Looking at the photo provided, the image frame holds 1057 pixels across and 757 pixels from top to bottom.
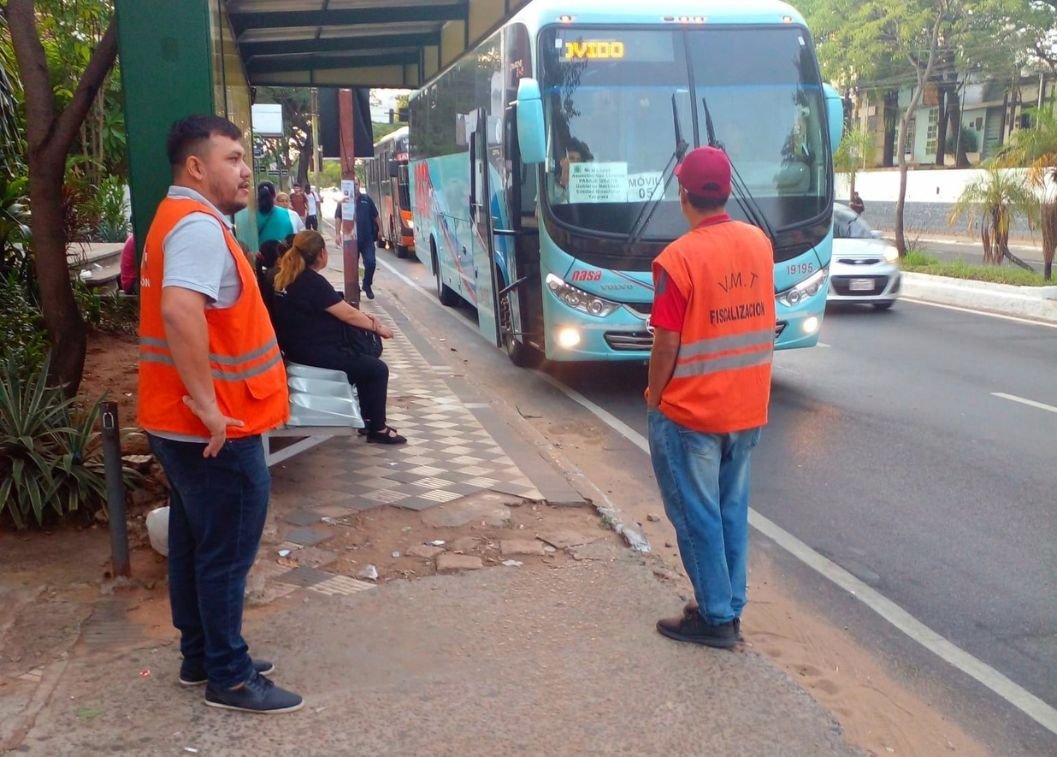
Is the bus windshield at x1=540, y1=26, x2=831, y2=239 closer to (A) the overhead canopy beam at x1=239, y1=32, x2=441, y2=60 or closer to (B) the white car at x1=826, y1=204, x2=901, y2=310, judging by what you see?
(A) the overhead canopy beam at x1=239, y1=32, x2=441, y2=60

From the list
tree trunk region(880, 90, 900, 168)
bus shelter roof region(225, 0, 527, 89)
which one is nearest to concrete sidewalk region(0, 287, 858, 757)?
bus shelter roof region(225, 0, 527, 89)

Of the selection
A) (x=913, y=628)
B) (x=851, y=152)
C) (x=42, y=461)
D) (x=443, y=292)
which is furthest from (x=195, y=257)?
(x=851, y=152)

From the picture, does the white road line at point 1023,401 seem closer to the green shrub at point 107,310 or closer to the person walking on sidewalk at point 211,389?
the person walking on sidewalk at point 211,389

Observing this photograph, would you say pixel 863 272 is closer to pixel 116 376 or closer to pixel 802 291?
pixel 802 291

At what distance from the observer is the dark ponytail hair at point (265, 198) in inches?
435

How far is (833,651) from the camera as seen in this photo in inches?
170

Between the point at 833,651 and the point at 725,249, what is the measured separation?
1757 mm

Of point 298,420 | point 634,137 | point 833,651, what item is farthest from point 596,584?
point 634,137

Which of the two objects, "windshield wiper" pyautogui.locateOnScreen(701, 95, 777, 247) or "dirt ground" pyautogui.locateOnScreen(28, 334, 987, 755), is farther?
"windshield wiper" pyautogui.locateOnScreen(701, 95, 777, 247)

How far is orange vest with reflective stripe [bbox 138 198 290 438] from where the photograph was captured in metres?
3.16

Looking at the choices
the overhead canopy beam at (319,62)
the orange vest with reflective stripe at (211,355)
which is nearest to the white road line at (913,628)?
the orange vest with reflective stripe at (211,355)

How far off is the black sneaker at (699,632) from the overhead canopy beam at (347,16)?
5.68m

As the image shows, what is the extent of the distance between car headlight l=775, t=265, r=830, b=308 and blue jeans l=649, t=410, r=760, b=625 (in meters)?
5.06

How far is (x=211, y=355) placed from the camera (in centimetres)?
317
